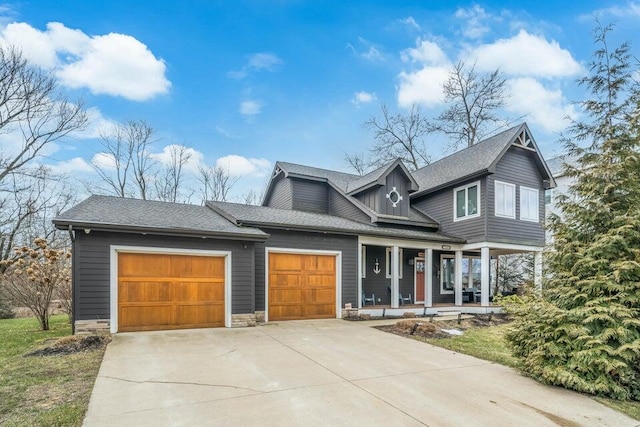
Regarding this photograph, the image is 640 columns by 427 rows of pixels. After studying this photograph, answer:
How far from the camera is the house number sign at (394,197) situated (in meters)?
14.7

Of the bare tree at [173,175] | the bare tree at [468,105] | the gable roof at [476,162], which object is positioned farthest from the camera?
the bare tree at [173,175]

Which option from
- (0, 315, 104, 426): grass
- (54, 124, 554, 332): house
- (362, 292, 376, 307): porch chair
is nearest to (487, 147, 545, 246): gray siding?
(54, 124, 554, 332): house

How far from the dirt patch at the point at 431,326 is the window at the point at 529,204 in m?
5.21

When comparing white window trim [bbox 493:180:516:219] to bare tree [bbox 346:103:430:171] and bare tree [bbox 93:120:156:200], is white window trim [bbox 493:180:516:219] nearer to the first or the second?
bare tree [bbox 346:103:430:171]

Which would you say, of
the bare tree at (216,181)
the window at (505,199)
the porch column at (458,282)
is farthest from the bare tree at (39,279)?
the bare tree at (216,181)

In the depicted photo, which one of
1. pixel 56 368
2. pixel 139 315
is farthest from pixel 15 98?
pixel 56 368

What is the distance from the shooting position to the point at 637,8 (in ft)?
30.9

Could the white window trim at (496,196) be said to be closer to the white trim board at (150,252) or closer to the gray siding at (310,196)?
the gray siding at (310,196)

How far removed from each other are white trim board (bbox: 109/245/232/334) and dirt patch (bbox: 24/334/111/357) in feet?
2.94

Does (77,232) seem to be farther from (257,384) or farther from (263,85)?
(263,85)

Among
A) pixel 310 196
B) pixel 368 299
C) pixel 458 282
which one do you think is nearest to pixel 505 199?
Result: pixel 458 282

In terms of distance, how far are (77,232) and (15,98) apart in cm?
1518

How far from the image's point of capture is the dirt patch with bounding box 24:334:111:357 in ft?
21.6

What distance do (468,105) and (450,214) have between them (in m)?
14.4
